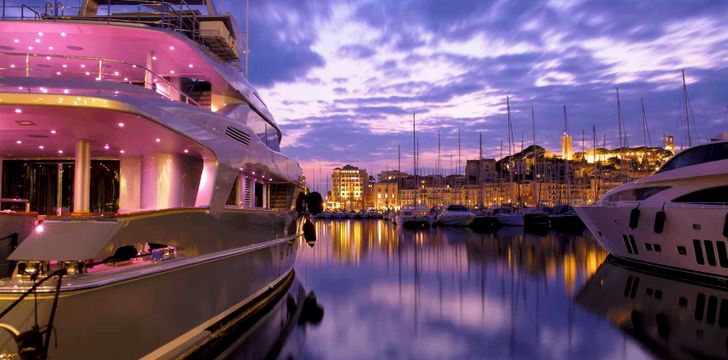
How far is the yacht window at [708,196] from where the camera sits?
14024mm

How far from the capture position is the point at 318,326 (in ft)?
32.8

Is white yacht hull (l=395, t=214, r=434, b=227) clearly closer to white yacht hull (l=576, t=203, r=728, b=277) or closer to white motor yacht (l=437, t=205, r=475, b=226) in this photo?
white motor yacht (l=437, t=205, r=475, b=226)

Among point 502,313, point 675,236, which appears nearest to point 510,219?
point 675,236

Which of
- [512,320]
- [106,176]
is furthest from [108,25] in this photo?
[512,320]

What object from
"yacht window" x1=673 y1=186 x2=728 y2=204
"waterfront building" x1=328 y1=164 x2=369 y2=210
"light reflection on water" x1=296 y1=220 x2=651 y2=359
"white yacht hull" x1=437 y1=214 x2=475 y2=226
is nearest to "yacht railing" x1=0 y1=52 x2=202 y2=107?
"light reflection on water" x1=296 y1=220 x2=651 y2=359

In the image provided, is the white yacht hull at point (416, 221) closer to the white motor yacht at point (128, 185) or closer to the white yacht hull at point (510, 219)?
the white yacht hull at point (510, 219)

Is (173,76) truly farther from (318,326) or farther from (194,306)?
(318,326)

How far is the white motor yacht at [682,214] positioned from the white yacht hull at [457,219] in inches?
1350

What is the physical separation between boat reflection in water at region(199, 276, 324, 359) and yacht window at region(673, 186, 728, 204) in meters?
11.2

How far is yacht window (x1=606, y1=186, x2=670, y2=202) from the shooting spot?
55.7ft

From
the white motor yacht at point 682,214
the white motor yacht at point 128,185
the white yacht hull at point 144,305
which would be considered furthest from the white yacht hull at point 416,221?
the white yacht hull at point 144,305

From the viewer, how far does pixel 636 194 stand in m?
18.2

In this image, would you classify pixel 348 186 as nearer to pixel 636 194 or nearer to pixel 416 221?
pixel 416 221

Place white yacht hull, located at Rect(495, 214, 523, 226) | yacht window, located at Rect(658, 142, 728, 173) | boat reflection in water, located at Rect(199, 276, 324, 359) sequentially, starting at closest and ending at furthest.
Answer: boat reflection in water, located at Rect(199, 276, 324, 359)
yacht window, located at Rect(658, 142, 728, 173)
white yacht hull, located at Rect(495, 214, 523, 226)
